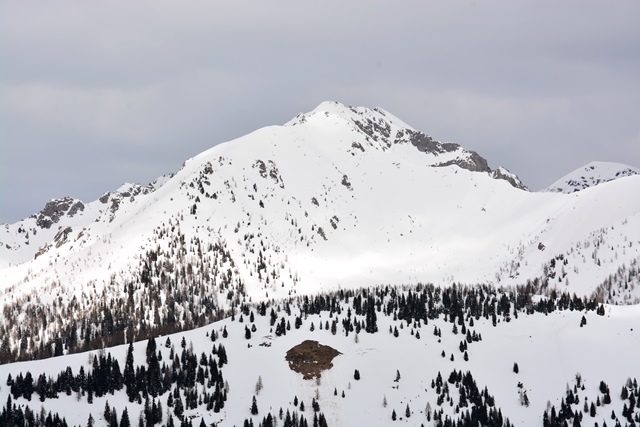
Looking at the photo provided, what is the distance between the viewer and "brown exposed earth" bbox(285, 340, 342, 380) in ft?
611

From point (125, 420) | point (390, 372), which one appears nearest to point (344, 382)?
point (390, 372)

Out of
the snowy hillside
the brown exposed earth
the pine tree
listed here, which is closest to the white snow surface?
the snowy hillside

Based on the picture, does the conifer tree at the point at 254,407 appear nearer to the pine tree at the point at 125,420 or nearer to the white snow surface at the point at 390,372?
the white snow surface at the point at 390,372

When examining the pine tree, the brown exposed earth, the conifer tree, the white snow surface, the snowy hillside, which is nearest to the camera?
the pine tree

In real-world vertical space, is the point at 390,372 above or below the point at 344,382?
above

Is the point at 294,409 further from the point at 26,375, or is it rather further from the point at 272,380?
the point at 26,375

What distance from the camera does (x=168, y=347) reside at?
186 m

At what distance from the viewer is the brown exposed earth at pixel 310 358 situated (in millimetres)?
186250

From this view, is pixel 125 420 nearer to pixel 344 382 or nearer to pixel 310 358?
pixel 310 358

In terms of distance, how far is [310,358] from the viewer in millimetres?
190250

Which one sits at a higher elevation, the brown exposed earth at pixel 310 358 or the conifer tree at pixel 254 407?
the brown exposed earth at pixel 310 358

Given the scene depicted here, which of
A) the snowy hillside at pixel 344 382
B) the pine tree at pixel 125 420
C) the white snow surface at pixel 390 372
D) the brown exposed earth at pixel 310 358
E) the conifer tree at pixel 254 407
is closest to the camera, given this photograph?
the pine tree at pixel 125 420

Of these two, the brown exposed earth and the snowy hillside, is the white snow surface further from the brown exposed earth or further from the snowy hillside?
the brown exposed earth

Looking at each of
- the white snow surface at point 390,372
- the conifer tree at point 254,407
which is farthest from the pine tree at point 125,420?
the conifer tree at point 254,407
